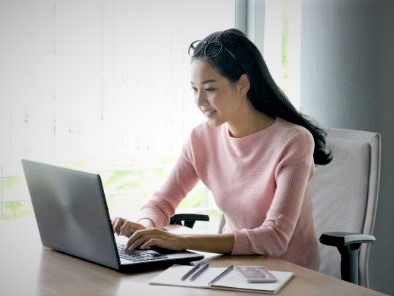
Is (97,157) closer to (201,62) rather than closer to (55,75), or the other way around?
(55,75)

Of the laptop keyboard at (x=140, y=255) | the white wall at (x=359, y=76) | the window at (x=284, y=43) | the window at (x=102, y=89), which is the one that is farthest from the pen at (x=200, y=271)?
the window at (x=284, y=43)

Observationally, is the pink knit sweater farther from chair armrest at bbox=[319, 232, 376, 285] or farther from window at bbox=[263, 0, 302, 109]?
window at bbox=[263, 0, 302, 109]

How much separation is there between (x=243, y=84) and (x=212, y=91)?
109mm

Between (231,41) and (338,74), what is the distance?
0.93 meters

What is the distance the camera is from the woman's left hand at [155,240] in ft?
6.95

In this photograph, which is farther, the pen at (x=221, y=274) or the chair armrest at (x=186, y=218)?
the chair armrest at (x=186, y=218)

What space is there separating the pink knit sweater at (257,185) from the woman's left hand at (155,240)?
16 centimetres

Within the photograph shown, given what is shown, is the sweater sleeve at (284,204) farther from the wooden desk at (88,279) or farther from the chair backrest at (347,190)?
the chair backrest at (347,190)

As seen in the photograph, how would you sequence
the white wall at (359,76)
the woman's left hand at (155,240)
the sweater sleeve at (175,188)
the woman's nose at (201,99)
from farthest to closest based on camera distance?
1. the white wall at (359,76)
2. the sweater sleeve at (175,188)
3. the woman's nose at (201,99)
4. the woman's left hand at (155,240)

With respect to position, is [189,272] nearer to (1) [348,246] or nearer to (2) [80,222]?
(2) [80,222]

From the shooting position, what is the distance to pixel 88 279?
1933 mm

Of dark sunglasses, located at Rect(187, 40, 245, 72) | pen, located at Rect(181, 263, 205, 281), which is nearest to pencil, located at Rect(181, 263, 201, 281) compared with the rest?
pen, located at Rect(181, 263, 205, 281)

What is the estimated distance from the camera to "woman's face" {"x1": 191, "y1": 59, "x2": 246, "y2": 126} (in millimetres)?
2418

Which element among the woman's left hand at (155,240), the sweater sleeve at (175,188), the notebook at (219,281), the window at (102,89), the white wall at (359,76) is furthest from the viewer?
the window at (102,89)
